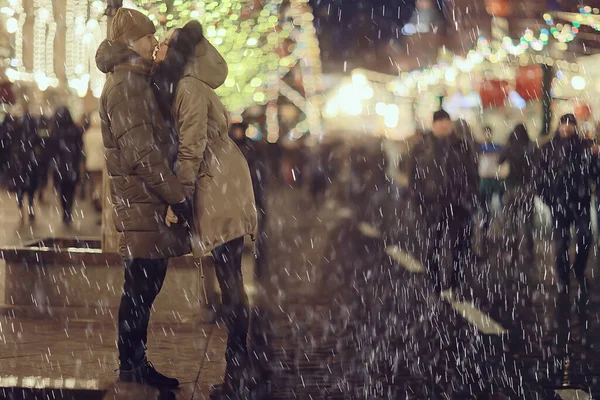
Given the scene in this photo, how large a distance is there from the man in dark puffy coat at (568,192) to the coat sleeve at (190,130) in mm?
5121

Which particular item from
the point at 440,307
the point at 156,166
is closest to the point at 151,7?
the point at 440,307

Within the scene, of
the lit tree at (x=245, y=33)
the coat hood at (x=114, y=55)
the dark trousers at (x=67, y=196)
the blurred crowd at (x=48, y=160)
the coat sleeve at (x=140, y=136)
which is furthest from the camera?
the blurred crowd at (x=48, y=160)

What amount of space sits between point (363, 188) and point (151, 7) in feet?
30.3

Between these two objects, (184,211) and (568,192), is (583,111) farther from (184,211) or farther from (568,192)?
(184,211)

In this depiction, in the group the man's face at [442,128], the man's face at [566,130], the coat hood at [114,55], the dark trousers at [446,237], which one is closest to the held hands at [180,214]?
the coat hood at [114,55]

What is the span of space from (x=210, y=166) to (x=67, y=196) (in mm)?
10907

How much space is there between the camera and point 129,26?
530 centimetres

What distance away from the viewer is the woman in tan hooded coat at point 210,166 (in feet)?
17.5

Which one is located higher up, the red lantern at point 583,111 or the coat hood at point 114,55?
the coat hood at point 114,55

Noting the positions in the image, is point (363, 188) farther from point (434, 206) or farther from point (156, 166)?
point (156, 166)

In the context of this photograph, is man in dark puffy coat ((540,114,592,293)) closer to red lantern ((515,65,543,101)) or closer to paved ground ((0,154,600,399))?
paved ground ((0,154,600,399))

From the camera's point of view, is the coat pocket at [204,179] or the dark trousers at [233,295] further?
the dark trousers at [233,295]

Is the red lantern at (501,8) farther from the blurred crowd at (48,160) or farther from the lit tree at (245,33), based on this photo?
the blurred crowd at (48,160)

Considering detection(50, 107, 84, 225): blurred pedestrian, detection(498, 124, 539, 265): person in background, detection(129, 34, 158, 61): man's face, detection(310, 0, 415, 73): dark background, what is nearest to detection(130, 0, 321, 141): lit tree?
detection(50, 107, 84, 225): blurred pedestrian
